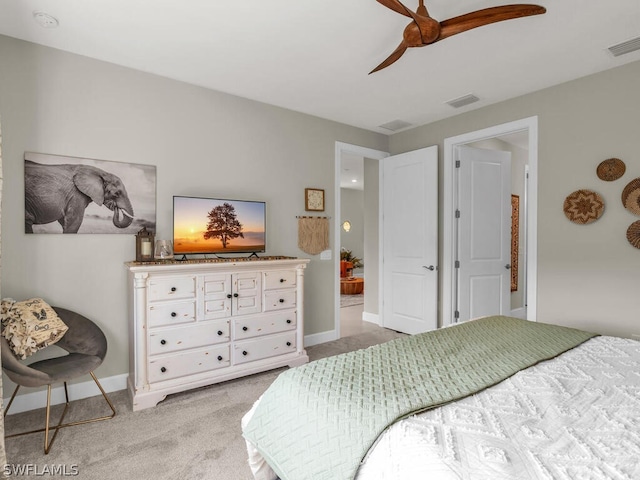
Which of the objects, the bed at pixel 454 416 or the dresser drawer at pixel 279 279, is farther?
the dresser drawer at pixel 279 279

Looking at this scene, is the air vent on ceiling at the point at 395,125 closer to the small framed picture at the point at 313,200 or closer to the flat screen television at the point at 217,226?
the small framed picture at the point at 313,200

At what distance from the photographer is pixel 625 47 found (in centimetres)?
256

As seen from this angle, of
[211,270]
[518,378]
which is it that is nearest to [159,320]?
[211,270]

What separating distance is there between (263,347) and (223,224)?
3.94 ft

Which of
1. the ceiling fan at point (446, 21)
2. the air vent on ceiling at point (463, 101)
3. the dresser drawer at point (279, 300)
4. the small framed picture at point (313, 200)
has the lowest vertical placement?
the dresser drawer at point (279, 300)

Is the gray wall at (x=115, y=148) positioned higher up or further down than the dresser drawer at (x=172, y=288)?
higher up

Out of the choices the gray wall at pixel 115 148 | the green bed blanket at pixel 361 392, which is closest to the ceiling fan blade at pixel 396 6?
the green bed blanket at pixel 361 392

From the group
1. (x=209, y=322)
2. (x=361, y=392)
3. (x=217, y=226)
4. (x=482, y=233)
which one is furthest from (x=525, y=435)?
(x=482, y=233)

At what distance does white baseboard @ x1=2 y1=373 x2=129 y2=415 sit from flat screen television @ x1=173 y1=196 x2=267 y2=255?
1.15 metres

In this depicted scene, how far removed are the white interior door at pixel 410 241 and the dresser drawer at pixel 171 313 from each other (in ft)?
8.84

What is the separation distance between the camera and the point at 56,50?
2576 millimetres

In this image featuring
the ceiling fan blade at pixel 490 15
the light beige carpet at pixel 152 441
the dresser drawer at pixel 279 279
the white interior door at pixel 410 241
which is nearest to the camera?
the ceiling fan blade at pixel 490 15

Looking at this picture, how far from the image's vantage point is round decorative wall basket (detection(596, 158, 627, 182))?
2.85m

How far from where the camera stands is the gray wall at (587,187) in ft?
9.27
